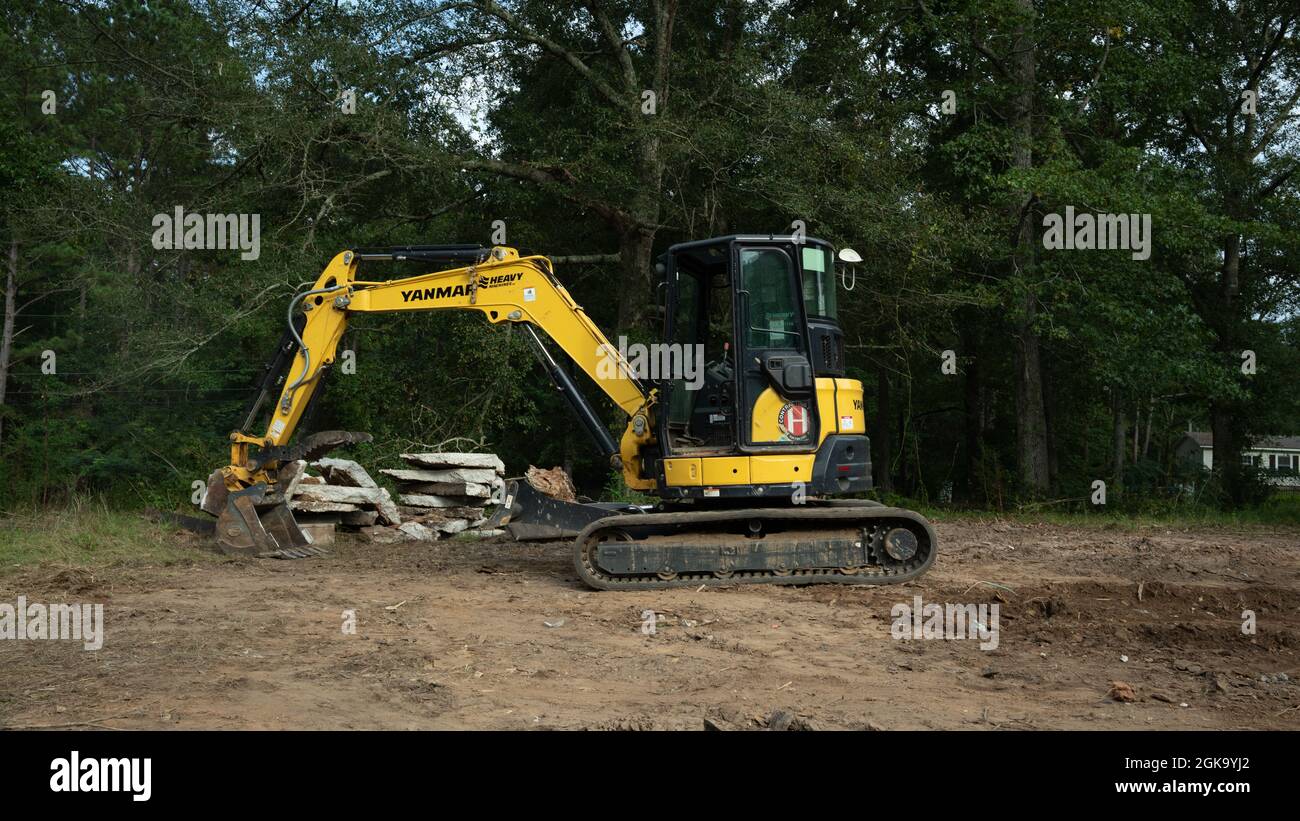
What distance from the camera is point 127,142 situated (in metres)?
26.2

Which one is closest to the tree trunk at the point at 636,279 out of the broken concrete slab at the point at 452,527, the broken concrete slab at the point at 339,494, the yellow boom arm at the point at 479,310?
the broken concrete slab at the point at 452,527

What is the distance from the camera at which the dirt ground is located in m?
5.11

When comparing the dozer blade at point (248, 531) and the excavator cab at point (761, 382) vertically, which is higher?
the excavator cab at point (761, 382)

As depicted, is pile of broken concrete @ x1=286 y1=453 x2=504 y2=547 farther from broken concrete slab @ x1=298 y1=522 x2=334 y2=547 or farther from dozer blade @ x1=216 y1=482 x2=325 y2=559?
dozer blade @ x1=216 y1=482 x2=325 y2=559

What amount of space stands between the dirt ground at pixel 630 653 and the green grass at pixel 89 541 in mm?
433

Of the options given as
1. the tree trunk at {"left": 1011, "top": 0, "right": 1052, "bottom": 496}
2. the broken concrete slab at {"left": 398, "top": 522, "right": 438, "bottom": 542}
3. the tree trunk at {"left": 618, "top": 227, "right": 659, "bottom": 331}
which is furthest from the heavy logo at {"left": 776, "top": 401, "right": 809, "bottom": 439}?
the tree trunk at {"left": 1011, "top": 0, "right": 1052, "bottom": 496}

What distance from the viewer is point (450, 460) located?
1352 centimetres

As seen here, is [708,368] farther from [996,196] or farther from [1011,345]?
Answer: [1011,345]

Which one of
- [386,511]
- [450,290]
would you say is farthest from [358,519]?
[450,290]

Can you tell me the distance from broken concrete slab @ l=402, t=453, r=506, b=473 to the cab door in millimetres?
5853

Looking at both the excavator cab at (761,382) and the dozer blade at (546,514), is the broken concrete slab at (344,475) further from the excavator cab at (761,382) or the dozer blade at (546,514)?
the excavator cab at (761,382)

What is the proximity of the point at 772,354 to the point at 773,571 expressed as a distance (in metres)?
1.83

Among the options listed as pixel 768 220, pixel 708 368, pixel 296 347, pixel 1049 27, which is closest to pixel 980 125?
pixel 1049 27

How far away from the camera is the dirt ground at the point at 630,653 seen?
5.11m
